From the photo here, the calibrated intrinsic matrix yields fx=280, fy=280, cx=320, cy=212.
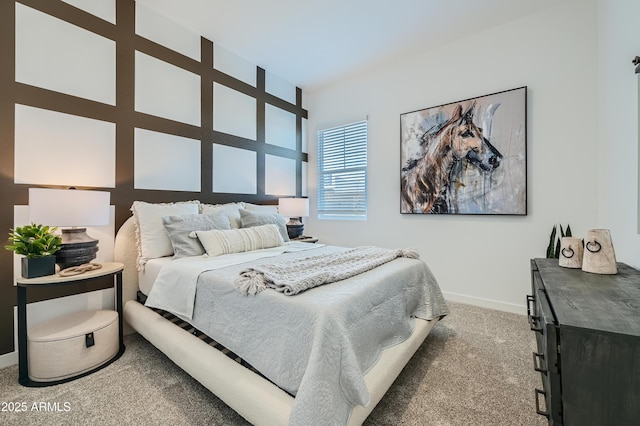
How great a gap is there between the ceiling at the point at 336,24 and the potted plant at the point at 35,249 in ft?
7.17

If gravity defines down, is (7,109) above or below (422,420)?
above

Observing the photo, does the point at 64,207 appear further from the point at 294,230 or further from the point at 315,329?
the point at 294,230

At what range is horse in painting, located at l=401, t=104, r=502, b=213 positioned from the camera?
292 centimetres

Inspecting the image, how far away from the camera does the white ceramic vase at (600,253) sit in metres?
1.41

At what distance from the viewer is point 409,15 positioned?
268 cm

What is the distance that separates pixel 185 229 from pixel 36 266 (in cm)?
91

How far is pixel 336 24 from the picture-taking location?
2822mm

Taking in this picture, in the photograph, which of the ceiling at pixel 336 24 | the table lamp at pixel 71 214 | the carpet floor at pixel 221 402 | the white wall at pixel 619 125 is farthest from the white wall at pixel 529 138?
the table lamp at pixel 71 214

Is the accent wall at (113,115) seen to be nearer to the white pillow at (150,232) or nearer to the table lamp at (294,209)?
the white pillow at (150,232)

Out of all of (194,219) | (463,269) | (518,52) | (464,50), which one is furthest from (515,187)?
(194,219)

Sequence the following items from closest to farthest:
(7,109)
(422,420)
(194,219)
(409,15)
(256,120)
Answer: (422,420) → (7,109) → (194,219) → (409,15) → (256,120)

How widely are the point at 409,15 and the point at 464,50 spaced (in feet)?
2.71

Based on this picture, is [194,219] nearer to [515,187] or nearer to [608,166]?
[515,187]

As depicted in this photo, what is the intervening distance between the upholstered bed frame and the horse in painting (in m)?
1.66
